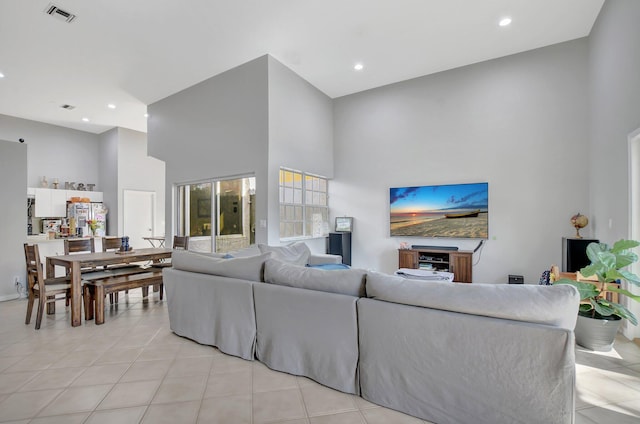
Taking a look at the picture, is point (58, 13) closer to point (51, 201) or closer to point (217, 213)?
point (217, 213)

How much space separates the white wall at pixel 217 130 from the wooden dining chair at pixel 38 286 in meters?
2.46

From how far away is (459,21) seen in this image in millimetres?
3977

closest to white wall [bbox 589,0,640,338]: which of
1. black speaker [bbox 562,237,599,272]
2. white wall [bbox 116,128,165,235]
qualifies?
black speaker [bbox 562,237,599,272]

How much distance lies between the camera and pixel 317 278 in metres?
2.21

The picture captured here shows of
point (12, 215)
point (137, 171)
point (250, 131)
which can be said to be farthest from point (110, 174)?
point (250, 131)

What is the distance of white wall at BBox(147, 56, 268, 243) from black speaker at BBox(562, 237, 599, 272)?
4062 millimetres

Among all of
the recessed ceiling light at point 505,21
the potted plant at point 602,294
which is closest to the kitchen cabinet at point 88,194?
the recessed ceiling light at point 505,21

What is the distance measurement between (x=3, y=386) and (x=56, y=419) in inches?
31.0

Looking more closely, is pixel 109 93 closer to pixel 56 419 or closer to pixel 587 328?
pixel 56 419

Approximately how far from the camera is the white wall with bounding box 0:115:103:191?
7.25 meters

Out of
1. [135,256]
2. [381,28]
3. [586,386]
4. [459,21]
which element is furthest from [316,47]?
[586,386]

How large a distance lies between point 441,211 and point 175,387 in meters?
4.66

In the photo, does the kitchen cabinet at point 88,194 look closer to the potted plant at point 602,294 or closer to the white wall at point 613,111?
the potted plant at point 602,294

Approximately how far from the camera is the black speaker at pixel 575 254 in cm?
374
